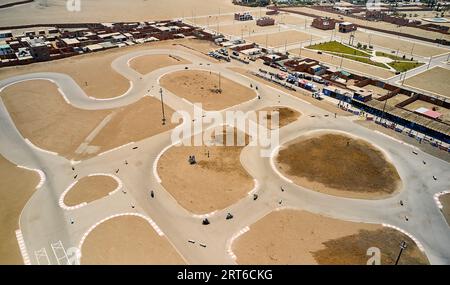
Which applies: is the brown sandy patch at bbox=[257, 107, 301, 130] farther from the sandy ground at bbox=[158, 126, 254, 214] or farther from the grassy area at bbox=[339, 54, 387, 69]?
the grassy area at bbox=[339, 54, 387, 69]

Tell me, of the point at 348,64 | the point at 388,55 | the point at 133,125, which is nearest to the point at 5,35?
the point at 133,125

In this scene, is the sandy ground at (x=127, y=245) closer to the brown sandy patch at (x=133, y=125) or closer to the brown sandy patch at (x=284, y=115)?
the brown sandy patch at (x=133, y=125)

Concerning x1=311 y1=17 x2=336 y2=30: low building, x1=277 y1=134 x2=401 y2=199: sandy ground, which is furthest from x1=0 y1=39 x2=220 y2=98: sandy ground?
x1=311 y1=17 x2=336 y2=30: low building

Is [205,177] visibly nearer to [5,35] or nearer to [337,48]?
[337,48]

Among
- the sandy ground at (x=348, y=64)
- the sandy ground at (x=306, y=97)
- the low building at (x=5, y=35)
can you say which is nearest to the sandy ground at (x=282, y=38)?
the sandy ground at (x=348, y=64)
